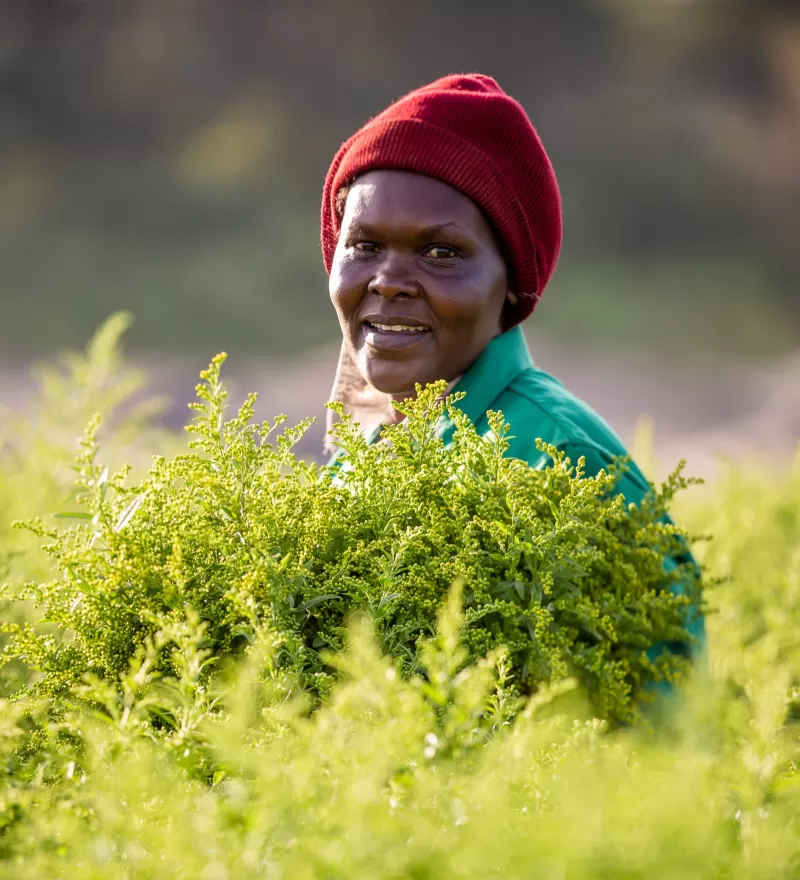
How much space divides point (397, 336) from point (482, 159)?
53 cm

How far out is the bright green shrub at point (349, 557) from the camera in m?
1.74

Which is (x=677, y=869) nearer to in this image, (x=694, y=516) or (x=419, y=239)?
(x=419, y=239)

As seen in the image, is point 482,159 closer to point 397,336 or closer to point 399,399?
point 397,336

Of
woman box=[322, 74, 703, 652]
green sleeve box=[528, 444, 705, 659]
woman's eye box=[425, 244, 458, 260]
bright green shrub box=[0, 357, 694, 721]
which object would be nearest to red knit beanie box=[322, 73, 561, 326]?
woman box=[322, 74, 703, 652]

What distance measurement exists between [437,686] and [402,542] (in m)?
0.38

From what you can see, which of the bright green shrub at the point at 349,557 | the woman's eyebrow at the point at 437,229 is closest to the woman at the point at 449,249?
the woman's eyebrow at the point at 437,229

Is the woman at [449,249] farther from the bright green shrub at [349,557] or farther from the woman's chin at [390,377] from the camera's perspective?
the bright green shrub at [349,557]

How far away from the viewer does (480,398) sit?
8.70 feet

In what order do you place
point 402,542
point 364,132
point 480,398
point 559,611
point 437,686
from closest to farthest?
point 437,686 < point 402,542 < point 559,611 < point 480,398 < point 364,132

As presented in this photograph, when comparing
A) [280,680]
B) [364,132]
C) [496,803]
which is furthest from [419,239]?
[496,803]

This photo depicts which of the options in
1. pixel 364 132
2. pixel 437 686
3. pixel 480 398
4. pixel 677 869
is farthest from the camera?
pixel 364 132

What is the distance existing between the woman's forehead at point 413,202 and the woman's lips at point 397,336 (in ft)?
0.94

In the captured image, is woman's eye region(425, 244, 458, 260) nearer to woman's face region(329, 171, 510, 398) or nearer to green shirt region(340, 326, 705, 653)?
woman's face region(329, 171, 510, 398)

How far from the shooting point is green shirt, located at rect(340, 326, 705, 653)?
2387 mm
